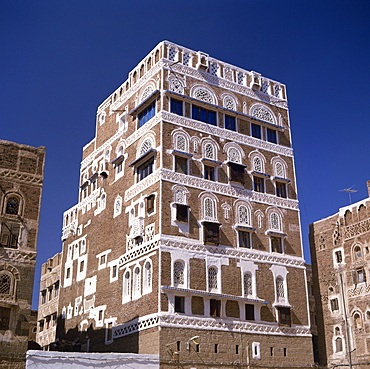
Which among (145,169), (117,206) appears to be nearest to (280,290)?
(145,169)

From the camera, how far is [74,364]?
92.1 ft

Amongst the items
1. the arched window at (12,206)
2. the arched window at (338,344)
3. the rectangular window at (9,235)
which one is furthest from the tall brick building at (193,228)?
the arched window at (12,206)

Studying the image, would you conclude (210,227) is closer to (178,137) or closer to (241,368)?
(178,137)

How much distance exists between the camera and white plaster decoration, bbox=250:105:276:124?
1572 inches

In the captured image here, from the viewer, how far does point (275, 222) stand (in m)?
37.5

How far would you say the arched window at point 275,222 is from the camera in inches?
1469

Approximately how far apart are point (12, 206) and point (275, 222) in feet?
56.3

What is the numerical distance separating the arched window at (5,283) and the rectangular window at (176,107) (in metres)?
14.9

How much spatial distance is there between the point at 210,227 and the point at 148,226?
3.68m

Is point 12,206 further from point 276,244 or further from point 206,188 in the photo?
point 276,244

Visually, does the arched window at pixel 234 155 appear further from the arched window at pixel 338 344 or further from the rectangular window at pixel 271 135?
the arched window at pixel 338 344

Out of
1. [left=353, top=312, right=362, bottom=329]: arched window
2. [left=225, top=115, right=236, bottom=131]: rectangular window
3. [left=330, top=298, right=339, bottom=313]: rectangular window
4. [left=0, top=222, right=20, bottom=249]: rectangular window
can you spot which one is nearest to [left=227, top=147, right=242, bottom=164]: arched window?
[left=225, top=115, right=236, bottom=131]: rectangular window

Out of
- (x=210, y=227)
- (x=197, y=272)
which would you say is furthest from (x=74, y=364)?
(x=210, y=227)

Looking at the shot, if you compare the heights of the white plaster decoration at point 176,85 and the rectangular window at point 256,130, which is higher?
the white plaster decoration at point 176,85
